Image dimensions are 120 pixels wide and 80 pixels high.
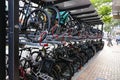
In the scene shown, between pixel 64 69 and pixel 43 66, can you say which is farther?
pixel 64 69

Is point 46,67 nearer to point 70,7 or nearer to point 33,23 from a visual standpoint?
point 33,23

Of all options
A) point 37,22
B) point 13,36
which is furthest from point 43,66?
point 13,36

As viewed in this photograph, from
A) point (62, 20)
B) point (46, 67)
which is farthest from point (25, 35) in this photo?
point (62, 20)

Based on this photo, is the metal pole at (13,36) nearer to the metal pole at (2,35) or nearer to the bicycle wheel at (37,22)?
the metal pole at (2,35)

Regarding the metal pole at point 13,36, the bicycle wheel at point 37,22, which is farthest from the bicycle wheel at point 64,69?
the metal pole at point 13,36

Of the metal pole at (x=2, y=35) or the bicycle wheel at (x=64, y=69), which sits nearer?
the metal pole at (x=2, y=35)

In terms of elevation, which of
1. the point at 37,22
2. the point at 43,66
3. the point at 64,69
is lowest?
the point at 64,69

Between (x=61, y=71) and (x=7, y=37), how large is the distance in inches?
143

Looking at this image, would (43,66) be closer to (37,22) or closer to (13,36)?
(37,22)

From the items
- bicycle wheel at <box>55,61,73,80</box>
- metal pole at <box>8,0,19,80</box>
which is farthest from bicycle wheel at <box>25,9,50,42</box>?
metal pole at <box>8,0,19,80</box>

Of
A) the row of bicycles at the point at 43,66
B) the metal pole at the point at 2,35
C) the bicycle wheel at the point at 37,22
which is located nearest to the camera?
the metal pole at the point at 2,35

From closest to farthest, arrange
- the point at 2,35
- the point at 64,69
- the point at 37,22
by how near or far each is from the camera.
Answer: the point at 2,35
the point at 37,22
the point at 64,69

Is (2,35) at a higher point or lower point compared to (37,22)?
lower

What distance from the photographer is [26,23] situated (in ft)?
14.4
